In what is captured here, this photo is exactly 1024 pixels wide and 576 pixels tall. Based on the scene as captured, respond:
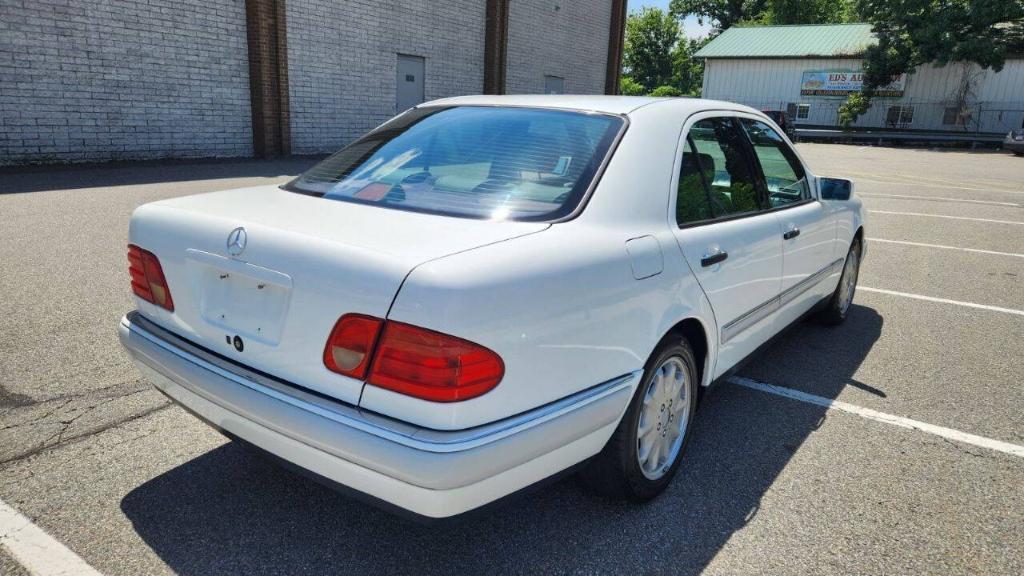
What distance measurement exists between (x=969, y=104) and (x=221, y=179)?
128 ft

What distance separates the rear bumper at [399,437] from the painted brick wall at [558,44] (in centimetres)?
1938

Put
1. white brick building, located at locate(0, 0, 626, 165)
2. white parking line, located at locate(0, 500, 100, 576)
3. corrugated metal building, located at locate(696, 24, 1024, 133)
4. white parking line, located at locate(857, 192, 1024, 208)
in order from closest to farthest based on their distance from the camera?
1. white parking line, located at locate(0, 500, 100, 576)
2. white brick building, located at locate(0, 0, 626, 165)
3. white parking line, located at locate(857, 192, 1024, 208)
4. corrugated metal building, located at locate(696, 24, 1024, 133)

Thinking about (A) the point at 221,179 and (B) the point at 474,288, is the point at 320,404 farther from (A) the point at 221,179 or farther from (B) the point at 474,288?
(A) the point at 221,179

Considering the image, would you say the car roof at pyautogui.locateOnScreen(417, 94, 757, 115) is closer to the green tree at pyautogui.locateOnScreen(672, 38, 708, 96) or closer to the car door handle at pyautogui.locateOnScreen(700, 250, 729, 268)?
the car door handle at pyautogui.locateOnScreen(700, 250, 729, 268)

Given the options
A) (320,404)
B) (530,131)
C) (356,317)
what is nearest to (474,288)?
(356,317)

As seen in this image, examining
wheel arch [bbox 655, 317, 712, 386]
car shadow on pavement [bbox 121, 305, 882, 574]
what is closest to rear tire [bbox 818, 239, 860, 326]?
car shadow on pavement [bbox 121, 305, 882, 574]

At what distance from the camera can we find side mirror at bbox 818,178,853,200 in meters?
4.22

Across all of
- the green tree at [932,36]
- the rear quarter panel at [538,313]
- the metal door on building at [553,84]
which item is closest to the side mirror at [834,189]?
the rear quarter panel at [538,313]

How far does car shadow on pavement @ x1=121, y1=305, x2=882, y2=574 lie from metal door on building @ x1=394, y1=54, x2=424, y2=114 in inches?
618

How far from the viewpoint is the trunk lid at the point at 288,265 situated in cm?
196

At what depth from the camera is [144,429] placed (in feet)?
10.3

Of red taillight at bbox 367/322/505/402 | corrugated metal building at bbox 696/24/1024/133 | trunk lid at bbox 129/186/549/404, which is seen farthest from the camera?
corrugated metal building at bbox 696/24/1024/133

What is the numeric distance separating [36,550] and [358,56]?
50.9 ft

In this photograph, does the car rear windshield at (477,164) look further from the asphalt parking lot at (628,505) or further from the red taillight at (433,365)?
the asphalt parking lot at (628,505)
